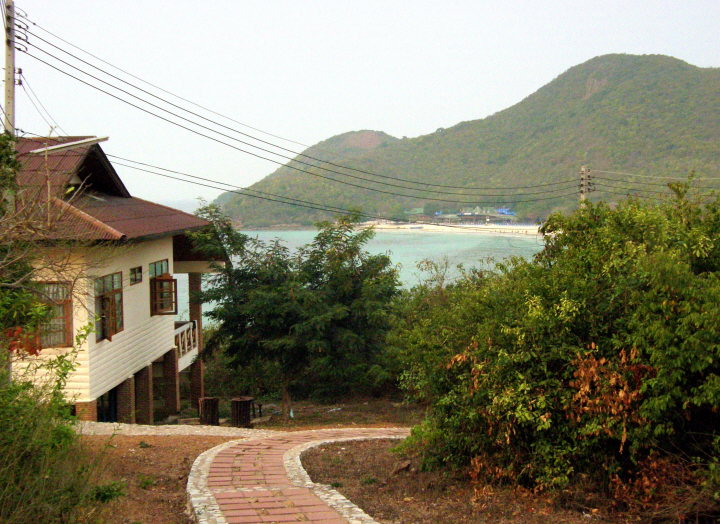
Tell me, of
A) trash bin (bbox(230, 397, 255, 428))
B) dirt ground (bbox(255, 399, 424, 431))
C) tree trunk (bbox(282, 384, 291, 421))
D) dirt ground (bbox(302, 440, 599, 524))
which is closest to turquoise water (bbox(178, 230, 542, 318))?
dirt ground (bbox(255, 399, 424, 431))

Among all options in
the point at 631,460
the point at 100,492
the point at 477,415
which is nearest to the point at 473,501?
the point at 477,415

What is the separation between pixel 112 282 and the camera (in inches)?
603

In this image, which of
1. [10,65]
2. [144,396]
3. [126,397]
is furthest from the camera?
[144,396]

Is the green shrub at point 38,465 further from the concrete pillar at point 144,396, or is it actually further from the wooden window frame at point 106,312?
the concrete pillar at point 144,396

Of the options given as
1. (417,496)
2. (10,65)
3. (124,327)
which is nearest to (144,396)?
(124,327)

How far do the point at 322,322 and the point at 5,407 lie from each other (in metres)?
12.7

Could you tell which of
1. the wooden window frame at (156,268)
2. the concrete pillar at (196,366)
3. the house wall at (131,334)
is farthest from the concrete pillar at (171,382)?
the wooden window frame at (156,268)

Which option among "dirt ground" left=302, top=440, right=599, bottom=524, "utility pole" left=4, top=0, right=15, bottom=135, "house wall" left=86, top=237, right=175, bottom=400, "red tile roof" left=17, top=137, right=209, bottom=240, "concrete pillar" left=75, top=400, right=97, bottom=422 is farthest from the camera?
"house wall" left=86, top=237, right=175, bottom=400

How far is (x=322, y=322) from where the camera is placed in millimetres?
18047

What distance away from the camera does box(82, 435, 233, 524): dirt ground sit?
6680 mm

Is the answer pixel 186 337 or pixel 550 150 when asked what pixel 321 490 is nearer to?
pixel 186 337

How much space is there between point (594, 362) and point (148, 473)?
5.41m

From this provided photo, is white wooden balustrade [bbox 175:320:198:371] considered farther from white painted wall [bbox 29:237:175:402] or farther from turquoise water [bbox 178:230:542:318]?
turquoise water [bbox 178:230:542:318]

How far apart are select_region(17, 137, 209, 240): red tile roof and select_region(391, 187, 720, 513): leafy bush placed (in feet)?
21.4
